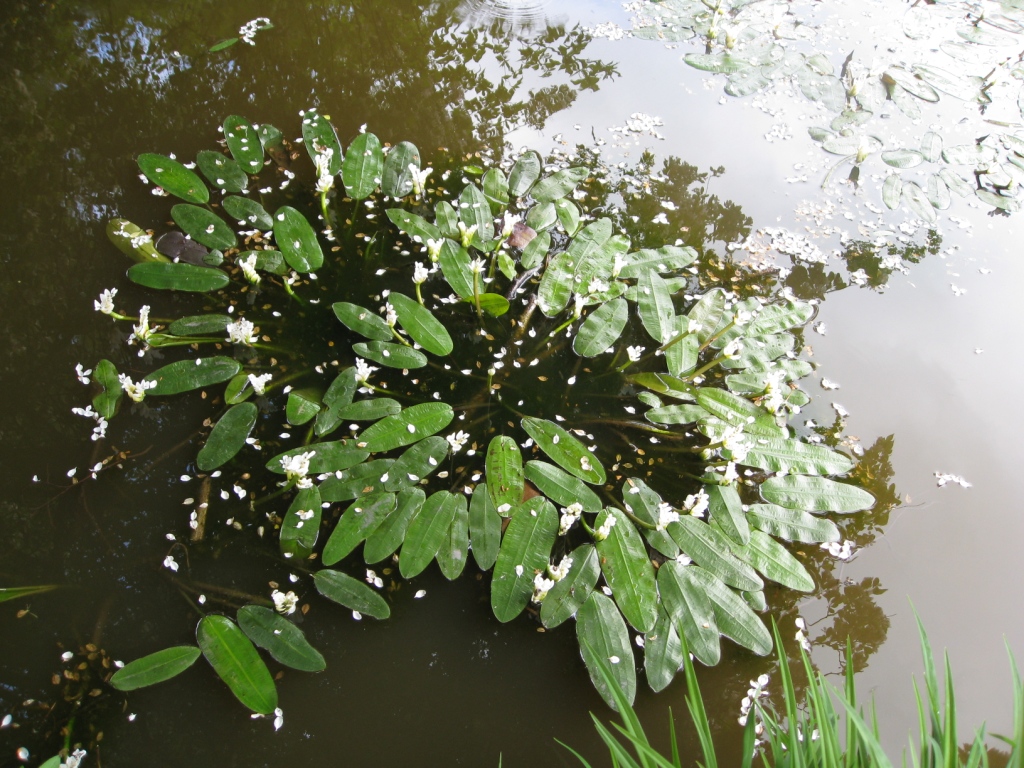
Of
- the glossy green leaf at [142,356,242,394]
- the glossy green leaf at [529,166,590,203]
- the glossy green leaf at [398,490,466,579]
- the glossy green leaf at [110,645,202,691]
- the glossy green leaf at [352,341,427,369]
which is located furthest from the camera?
the glossy green leaf at [529,166,590,203]

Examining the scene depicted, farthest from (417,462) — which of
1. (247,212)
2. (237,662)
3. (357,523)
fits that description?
(247,212)

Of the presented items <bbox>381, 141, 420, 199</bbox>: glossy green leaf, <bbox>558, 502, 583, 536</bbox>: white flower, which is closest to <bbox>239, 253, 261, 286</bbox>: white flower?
<bbox>381, 141, 420, 199</bbox>: glossy green leaf

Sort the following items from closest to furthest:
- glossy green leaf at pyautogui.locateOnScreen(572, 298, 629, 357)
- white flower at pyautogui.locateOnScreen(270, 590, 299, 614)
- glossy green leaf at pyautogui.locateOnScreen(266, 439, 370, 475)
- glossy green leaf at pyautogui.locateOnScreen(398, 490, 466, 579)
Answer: white flower at pyautogui.locateOnScreen(270, 590, 299, 614)
glossy green leaf at pyautogui.locateOnScreen(398, 490, 466, 579)
glossy green leaf at pyautogui.locateOnScreen(266, 439, 370, 475)
glossy green leaf at pyautogui.locateOnScreen(572, 298, 629, 357)

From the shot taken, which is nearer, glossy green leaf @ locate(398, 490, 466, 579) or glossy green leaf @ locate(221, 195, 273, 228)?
glossy green leaf @ locate(398, 490, 466, 579)

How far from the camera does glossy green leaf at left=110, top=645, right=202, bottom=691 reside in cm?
139

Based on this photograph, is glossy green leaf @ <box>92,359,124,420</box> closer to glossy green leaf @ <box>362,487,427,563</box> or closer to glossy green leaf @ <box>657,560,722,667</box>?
glossy green leaf @ <box>362,487,427,563</box>

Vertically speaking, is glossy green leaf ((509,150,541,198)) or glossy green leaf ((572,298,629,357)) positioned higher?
glossy green leaf ((509,150,541,198))

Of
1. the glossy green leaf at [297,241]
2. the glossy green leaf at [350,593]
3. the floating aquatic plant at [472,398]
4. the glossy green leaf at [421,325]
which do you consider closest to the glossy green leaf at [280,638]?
the floating aquatic plant at [472,398]

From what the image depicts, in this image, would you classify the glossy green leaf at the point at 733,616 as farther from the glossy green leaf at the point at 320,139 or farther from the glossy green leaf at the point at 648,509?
the glossy green leaf at the point at 320,139

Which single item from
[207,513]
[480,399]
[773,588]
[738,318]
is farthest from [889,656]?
[207,513]

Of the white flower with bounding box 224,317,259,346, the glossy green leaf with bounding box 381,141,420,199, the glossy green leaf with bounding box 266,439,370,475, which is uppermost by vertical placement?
the glossy green leaf with bounding box 381,141,420,199

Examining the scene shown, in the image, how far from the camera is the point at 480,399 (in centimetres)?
195

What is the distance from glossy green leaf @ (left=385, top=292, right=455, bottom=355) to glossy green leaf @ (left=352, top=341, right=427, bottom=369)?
5 centimetres

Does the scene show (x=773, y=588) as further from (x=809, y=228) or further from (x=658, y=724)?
(x=809, y=228)
